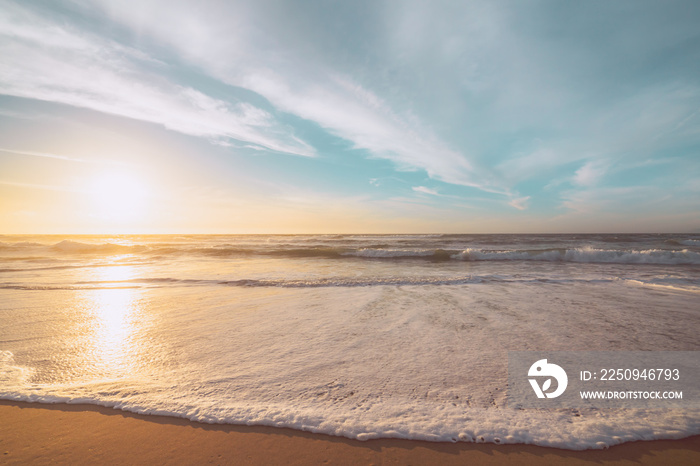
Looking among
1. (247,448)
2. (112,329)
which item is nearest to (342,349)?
(247,448)

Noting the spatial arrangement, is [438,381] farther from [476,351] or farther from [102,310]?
[102,310]

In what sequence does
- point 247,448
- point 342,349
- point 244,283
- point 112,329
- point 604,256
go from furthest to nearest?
1. point 604,256
2. point 244,283
3. point 112,329
4. point 342,349
5. point 247,448

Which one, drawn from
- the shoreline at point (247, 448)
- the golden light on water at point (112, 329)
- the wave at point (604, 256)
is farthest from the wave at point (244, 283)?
the wave at point (604, 256)

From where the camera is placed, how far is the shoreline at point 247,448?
217 cm

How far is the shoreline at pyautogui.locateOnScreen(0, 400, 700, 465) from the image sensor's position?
2168mm

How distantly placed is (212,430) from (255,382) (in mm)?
753

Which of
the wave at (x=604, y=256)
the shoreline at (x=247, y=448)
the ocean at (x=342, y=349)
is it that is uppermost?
the wave at (x=604, y=256)

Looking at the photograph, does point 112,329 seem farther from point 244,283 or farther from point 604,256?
point 604,256

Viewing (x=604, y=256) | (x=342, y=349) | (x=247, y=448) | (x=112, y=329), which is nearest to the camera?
(x=247, y=448)

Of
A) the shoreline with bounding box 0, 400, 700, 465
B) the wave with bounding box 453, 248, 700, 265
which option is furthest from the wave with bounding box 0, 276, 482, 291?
the wave with bounding box 453, 248, 700, 265

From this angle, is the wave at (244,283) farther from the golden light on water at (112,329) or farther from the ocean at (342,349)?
the golden light on water at (112,329)

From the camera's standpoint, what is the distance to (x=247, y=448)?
2.28 meters

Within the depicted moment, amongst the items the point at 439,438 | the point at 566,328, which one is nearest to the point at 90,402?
the point at 439,438

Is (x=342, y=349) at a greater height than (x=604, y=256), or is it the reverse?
(x=604, y=256)
